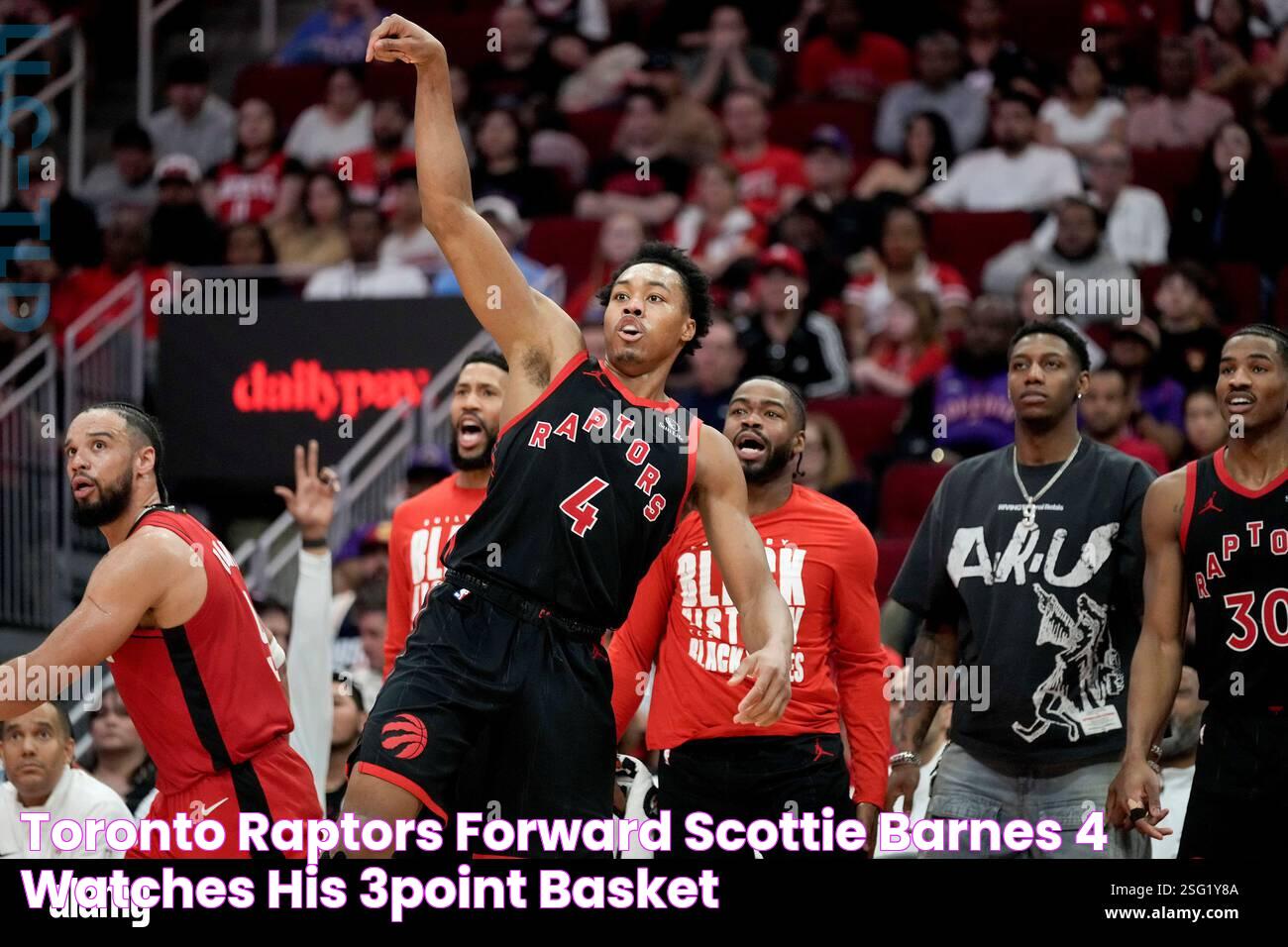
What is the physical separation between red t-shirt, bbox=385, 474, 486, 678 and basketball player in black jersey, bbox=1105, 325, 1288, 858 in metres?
2.39

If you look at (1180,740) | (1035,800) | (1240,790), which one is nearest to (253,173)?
(1180,740)

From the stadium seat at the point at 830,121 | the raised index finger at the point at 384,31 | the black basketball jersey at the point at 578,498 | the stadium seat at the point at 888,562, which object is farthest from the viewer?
the stadium seat at the point at 830,121

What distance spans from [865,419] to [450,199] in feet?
17.4

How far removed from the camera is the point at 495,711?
498cm

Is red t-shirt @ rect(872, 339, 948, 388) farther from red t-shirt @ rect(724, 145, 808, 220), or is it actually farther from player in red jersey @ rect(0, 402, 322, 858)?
player in red jersey @ rect(0, 402, 322, 858)

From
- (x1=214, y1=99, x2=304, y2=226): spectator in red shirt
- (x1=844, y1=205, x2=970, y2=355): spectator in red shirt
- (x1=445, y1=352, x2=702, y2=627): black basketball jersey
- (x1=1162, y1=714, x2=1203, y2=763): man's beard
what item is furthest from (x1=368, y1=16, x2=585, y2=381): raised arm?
(x1=214, y1=99, x2=304, y2=226): spectator in red shirt

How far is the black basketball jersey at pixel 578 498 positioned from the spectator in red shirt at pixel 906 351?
514 cm

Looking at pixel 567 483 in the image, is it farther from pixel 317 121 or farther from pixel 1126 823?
pixel 317 121

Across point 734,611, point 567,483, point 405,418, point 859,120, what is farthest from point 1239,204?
point 567,483

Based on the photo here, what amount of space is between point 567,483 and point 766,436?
1.31 m

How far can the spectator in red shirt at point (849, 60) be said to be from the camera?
12.5m

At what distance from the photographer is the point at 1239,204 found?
33.8 feet

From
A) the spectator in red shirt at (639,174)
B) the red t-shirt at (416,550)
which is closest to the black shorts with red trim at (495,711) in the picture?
the red t-shirt at (416,550)

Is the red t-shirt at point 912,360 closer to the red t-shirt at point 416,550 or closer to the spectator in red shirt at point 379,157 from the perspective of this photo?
the spectator in red shirt at point 379,157
